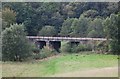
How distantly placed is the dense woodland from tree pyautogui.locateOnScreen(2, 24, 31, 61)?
20.9 ft

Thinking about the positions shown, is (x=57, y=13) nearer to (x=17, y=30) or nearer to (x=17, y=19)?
(x=17, y=19)

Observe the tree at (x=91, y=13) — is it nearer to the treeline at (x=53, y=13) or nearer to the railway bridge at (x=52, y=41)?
the treeline at (x=53, y=13)

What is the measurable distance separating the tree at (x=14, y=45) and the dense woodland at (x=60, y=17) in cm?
636

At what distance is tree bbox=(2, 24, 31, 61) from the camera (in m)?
21.5

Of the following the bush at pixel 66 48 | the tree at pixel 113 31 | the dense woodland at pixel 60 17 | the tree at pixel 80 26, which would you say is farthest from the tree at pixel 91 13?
the tree at pixel 113 31

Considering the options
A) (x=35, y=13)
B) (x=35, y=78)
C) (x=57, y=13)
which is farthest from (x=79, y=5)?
(x=35, y=78)

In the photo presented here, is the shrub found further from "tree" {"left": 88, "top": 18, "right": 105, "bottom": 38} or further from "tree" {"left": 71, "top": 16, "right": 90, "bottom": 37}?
"tree" {"left": 88, "top": 18, "right": 105, "bottom": 38}

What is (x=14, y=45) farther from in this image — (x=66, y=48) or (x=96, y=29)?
(x=96, y=29)

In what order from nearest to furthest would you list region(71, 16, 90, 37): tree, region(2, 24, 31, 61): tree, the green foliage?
region(2, 24, 31, 61): tree < the green foliage < region(71, 16, 90, 37): tree

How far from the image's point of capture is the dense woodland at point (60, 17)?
1171 inches

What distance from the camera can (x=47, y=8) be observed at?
3338cm

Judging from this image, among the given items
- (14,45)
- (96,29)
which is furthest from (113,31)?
(14,45)

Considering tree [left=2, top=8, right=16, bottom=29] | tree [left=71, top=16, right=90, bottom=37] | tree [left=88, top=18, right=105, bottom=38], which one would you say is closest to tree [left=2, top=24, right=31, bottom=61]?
tree [left=2, top=8, right=16, bottom=29]

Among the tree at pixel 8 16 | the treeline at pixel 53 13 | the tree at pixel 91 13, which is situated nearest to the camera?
the tree at pixel 8 16
